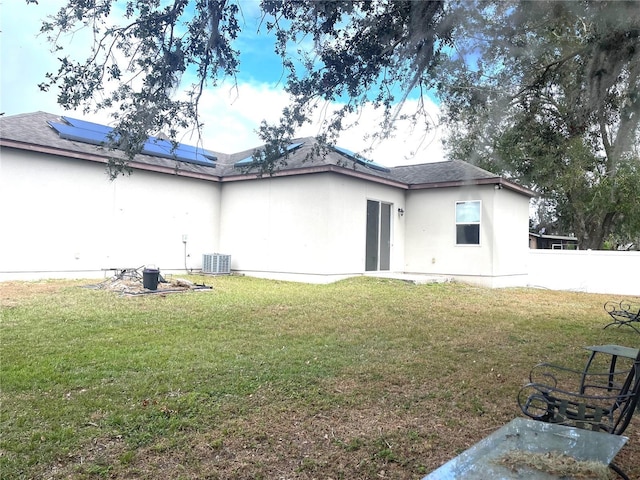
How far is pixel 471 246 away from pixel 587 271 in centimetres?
413

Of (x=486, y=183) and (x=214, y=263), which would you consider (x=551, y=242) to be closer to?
(x=486, y=183)

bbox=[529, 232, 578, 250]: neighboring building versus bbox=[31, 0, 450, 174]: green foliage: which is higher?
bbox=[31, 0, 450, 174]: green foliage

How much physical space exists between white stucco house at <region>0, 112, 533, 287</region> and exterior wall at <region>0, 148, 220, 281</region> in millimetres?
26

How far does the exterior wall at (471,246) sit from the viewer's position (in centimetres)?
1363

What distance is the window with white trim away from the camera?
13852mm

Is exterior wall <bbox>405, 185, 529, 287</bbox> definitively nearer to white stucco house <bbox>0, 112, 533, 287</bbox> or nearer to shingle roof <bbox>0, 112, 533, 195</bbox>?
white stucco house <bbox>0, 112, 533, 287</bbox>

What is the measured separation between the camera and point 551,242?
2866 cm

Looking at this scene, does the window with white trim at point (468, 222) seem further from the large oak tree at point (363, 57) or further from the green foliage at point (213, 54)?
the green foliage at point (213, 54)

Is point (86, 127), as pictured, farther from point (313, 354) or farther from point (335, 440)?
point (335, 440)

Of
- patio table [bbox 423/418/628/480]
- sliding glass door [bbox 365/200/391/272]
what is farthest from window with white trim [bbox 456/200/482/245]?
patio table [bbox 423/418/628/480]

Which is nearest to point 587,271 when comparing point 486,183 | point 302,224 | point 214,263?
point 486,183

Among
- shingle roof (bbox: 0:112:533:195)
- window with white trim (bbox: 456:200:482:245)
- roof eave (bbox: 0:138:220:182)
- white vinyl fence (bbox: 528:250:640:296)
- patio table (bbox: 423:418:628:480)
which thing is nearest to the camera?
patio table (bbox: 423:418:628:480)

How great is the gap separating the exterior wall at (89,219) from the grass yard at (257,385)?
3210 millimetres

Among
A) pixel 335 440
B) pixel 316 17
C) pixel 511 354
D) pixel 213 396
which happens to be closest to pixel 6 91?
pixel 316 17
